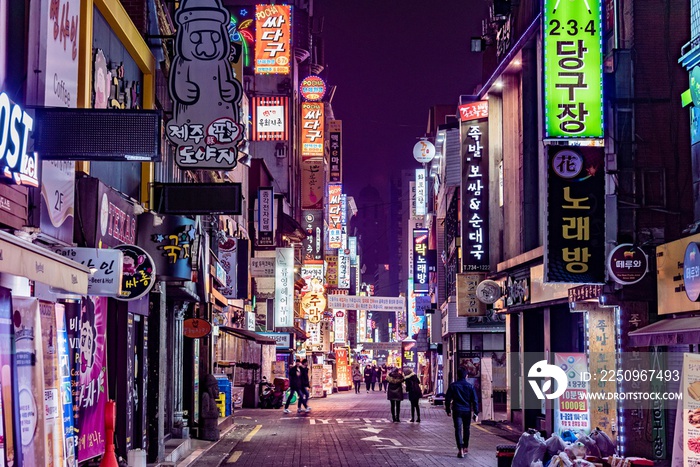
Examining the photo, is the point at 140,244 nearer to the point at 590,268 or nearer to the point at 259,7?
the point at 590,268

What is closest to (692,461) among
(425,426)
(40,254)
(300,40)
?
(40,254)

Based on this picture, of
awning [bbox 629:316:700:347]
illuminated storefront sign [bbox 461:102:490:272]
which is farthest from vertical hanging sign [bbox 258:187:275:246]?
awning [bbox 629:316:700:347]

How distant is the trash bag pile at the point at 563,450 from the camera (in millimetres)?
13234

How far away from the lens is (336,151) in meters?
90.2

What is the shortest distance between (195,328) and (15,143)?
16.8 meters

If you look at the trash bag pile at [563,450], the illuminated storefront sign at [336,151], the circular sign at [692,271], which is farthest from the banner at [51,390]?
the illuminated storefront sign at [336,151]

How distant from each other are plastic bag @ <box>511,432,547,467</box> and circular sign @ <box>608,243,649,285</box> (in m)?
6.74

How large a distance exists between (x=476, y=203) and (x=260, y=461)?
55.7ft

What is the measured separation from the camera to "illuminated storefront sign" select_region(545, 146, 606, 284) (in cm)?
2116

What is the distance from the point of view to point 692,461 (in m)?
11.3

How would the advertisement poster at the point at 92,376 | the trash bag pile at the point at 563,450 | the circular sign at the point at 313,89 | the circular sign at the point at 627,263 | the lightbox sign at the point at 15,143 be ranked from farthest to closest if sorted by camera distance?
the circular sign at the point at 313,89, the circular sign at the point at 627,263, the advertisement poster at the point at 92,376, the trash bag pile at the point at 563,450, the lightbox sign at the point at 15,143

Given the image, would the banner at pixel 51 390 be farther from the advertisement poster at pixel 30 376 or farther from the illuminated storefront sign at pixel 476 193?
the illuminated storefront sign at pixel 476 193

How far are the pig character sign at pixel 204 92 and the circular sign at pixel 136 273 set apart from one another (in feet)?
9.36

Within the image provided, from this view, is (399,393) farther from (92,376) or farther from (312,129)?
(312,129)
